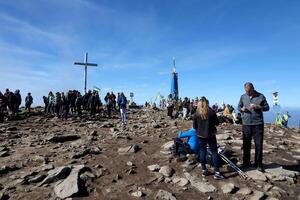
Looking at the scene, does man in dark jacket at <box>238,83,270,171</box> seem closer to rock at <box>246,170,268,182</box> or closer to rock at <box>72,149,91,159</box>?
rock at <box>246,170,268,182</box>

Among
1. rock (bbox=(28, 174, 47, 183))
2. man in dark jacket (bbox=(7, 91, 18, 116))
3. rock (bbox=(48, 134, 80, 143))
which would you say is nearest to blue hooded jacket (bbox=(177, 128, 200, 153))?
rock (bbox=(28, 174, 47, 183))

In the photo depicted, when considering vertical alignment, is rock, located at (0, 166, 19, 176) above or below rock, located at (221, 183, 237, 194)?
above

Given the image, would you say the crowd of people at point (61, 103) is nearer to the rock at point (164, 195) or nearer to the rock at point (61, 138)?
the rock at point (61, 138)

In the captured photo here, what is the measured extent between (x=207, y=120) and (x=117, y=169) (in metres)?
3.71

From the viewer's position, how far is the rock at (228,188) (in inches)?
371

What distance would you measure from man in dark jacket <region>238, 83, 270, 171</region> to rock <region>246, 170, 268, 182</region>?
243 millimetres

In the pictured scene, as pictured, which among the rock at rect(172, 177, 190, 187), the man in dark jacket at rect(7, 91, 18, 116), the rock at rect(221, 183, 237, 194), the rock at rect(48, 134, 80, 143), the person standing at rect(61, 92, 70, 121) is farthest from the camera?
the man in dark jacket at rect(7, 91, 18, 116)

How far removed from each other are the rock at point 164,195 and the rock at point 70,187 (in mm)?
2309

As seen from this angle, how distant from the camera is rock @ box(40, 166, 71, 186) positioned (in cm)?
1040

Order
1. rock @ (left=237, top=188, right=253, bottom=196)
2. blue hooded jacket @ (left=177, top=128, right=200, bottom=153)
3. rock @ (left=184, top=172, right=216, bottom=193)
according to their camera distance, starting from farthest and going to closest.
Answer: blue hooded jacket @ (left=177, top=128, right=200, bottom=153) → rock @ (left=184, top=172, right=216, bottom=193) → rock @ (left=237, top=188, right=253, bottom=196)

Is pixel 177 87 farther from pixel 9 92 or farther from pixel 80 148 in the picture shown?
pixel 80 148

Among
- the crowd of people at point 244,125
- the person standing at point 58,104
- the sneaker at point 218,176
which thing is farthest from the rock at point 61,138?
the person standing at point 58,104

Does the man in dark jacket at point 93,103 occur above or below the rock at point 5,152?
above

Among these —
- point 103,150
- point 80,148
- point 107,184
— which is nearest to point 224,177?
point 107,184
